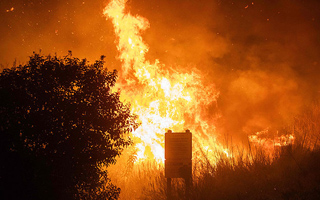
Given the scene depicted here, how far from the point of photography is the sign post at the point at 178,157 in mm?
6449

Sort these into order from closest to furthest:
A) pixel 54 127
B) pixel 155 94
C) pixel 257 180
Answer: pixel 54 127
pixel 257 180
pixel 155 94

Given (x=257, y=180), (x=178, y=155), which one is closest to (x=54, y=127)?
(x=178, y=155)

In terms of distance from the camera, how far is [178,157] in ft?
21.4

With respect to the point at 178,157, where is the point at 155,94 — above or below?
above

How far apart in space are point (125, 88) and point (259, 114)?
26.4 feet

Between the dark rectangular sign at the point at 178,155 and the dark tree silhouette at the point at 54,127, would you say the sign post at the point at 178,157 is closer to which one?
the dark rectangular sign at the point at 178,155

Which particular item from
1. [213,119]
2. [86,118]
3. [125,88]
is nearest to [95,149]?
[86,118]

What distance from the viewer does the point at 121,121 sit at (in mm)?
5051

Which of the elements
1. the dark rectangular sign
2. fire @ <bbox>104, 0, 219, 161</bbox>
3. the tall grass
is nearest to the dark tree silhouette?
the dark rectangular sign

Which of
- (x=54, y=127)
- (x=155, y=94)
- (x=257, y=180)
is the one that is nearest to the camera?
(x=54, y=127)

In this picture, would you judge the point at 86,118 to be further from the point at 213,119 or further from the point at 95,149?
the point at 213,119

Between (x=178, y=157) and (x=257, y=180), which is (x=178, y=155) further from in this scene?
(x=257, y=180)

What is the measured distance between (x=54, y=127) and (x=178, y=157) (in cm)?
339

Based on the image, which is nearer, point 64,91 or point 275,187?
point 64,91
